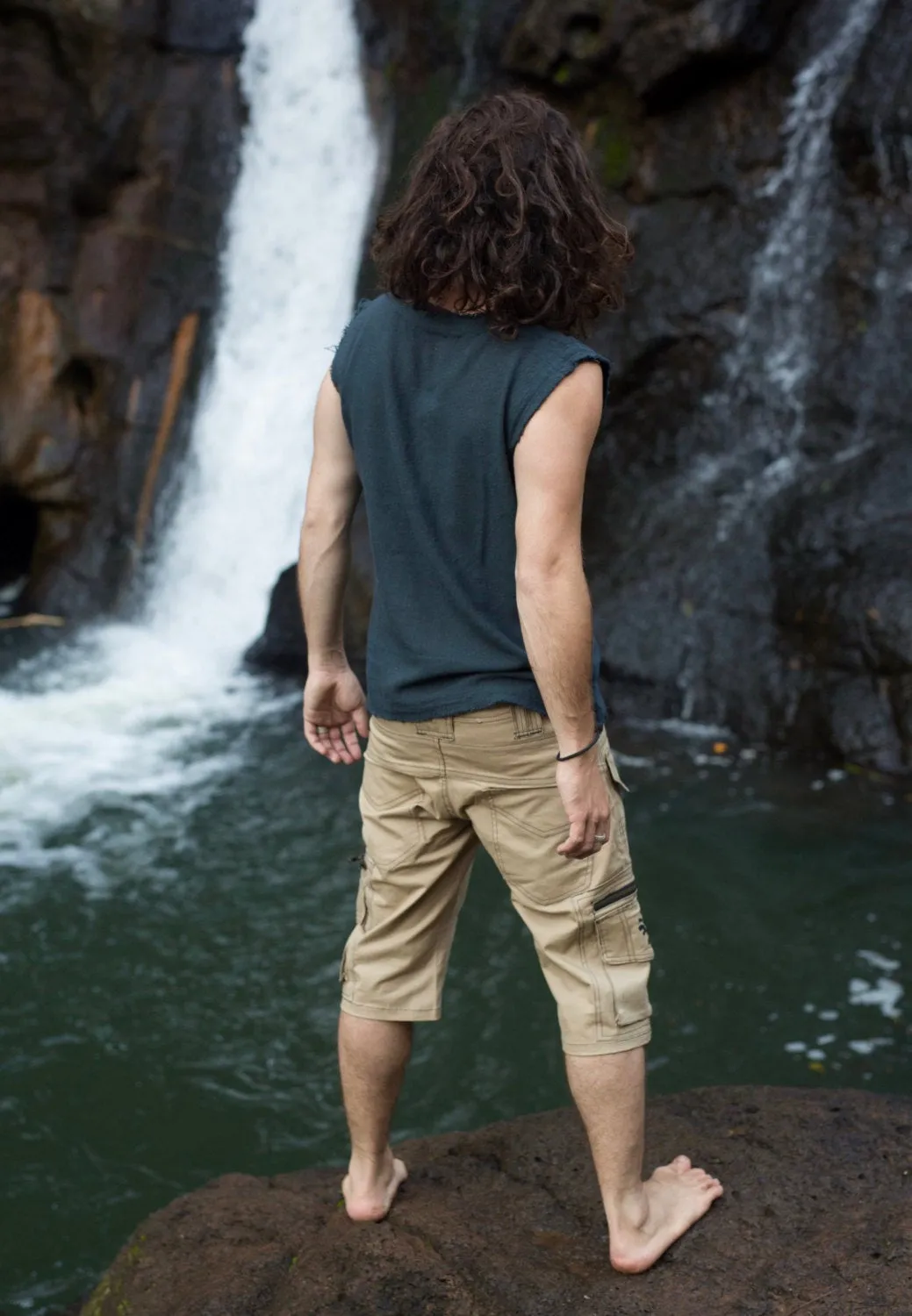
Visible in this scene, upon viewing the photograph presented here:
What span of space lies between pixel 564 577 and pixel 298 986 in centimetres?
290

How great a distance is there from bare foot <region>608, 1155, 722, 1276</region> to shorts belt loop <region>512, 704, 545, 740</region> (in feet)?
2.99

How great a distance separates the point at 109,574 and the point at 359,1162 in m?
7.36

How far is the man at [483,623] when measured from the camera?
2.27m

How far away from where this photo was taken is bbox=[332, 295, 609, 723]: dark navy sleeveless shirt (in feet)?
7.62

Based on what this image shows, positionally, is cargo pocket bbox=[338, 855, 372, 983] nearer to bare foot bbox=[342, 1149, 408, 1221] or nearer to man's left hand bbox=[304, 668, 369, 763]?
man's left hand bbox=[304, 668, 369, 763]

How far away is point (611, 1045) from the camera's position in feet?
8.18

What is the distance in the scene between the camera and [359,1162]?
111 inches

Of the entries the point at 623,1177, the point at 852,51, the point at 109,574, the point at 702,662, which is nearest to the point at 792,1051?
the point at 623,1177

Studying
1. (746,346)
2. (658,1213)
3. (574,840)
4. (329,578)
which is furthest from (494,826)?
(746,346)

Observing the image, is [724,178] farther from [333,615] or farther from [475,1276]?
[475,1276]

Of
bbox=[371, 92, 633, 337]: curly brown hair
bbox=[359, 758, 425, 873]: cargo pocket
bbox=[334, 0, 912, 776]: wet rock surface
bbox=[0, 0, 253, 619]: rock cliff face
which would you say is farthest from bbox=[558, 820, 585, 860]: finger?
bbox=[0, 0, 253, 619]: rock cliff face

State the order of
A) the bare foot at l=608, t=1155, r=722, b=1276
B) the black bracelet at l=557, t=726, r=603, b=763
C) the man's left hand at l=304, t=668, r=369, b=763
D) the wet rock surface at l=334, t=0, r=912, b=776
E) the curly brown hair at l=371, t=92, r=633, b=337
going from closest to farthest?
1. the curly brown hair at l=371, t=92, r=633, b=337
2. the black bracelet at l=557, t=726, r=603, b=763
3. the bare foot at l=608, t=1155, r=722, b=1276
4. the man's left hand at l=304, t=668, r=369, b=763
5. the wet rock surface at l=334, t=0, r=912, b=776

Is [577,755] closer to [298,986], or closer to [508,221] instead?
[508,221]

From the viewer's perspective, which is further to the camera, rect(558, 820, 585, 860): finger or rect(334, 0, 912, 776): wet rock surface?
rect(334, 0, 912, 776): wet rock surface
